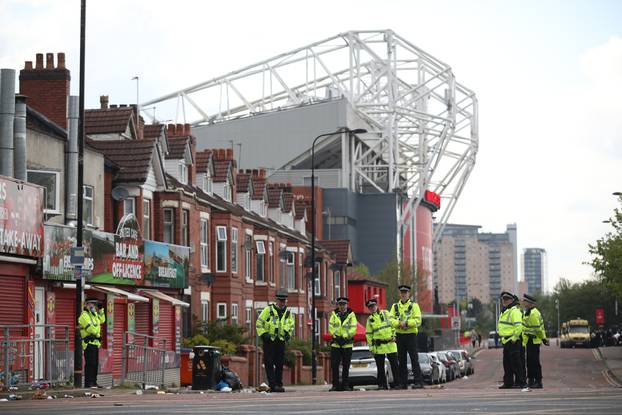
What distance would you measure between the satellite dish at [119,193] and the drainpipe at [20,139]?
468 cm

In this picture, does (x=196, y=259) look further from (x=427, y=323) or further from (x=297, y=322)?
(x=427, y=323)

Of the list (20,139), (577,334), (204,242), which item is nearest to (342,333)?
(20,139)

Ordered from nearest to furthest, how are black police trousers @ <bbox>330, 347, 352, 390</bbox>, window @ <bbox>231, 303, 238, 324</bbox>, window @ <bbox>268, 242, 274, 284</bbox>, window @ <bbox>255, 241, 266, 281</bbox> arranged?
black police trousers @ <bbox>330, 347, 352, 390</bbox>, window @ <bbox>231, 303, 238, 324</bbox>, window @ <bbox>255, 241, 266, 281</bbox>, window @ <bbox>268, 242, 274, 284</bbox>

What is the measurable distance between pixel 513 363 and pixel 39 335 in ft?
36.8

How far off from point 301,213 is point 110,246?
3803 cm

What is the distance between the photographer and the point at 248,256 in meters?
52.2

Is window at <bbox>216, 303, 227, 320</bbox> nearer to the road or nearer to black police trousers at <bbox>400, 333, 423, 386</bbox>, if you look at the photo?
black police trousers at <bbox>400, 333, 423, 386</bbox>

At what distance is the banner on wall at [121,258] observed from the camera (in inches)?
1220

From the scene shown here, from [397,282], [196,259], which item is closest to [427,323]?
[397,282]

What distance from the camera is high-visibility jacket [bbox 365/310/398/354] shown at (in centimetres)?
2494

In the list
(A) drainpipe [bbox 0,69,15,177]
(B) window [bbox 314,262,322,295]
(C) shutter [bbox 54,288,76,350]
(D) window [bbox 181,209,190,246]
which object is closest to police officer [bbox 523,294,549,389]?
(C) shutter [bbox 54,288,76,350]

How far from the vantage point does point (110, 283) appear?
3497cm

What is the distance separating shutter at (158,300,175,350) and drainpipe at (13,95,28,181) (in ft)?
28.3

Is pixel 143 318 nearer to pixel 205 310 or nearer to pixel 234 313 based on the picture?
pixel 205 310
